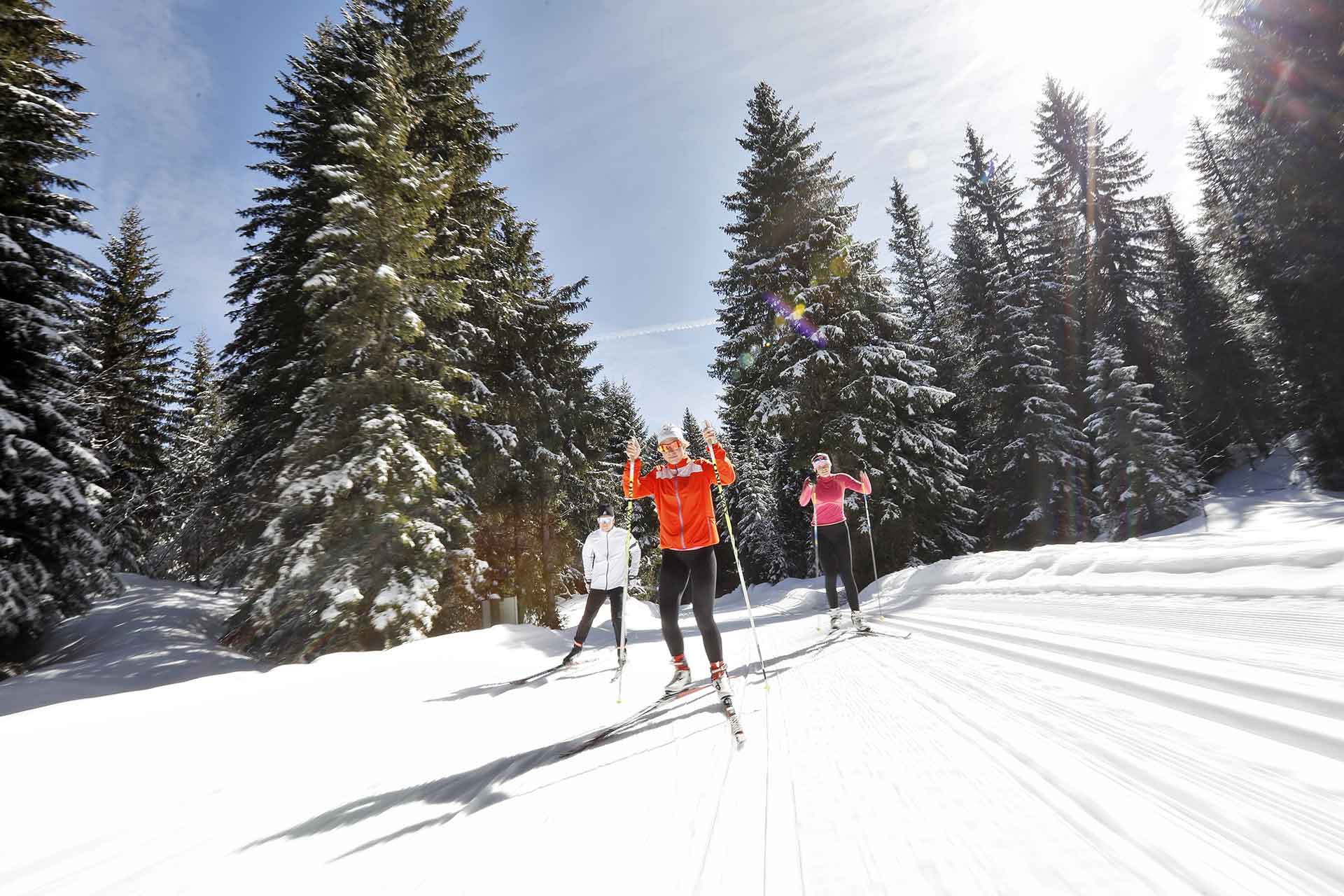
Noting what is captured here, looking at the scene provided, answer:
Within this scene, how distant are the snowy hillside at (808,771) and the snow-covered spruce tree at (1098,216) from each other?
25.6 meters

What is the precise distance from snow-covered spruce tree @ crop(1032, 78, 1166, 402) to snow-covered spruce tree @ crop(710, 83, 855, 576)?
15254mm

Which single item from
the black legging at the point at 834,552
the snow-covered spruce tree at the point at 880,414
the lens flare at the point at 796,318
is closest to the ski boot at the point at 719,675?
the black legging at the point at 834,552

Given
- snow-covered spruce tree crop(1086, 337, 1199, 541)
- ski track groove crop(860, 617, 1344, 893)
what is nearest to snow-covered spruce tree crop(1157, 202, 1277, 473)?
snow-covered spruce tree crop(1086, 337, 1199, 541)

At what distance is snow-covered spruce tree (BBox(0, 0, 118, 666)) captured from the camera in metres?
9.75

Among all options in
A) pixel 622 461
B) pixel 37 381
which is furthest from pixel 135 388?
pixel 622 461

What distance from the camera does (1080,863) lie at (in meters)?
1.47

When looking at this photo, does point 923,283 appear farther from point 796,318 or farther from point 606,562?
point 606,562

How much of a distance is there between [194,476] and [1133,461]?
122 ft

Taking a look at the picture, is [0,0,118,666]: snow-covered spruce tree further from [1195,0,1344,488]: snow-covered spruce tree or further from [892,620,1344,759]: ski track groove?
[1195,0,1344,488]: snow-covered spruce tree

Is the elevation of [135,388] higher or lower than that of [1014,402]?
higher

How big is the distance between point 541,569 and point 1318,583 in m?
15.6

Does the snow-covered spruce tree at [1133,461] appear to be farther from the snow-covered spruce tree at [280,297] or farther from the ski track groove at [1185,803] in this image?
the snow-covered spruce tree at [280,297]

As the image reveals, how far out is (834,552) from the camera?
695cm

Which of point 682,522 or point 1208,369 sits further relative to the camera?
point 1208,369
